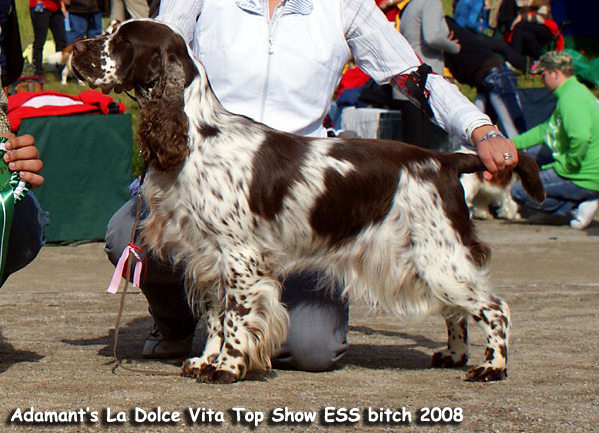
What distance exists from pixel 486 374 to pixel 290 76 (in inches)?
52.3

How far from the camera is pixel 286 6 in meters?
3.62

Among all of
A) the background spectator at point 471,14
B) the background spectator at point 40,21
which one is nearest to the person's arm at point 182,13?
the background spectator at point 40,21

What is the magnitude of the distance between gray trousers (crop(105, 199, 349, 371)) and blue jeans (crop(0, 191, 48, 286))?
0.32 m

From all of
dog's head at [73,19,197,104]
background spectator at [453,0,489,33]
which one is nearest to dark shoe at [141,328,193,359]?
dog's head at [73,19,197,104]

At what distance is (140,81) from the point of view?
3.05m


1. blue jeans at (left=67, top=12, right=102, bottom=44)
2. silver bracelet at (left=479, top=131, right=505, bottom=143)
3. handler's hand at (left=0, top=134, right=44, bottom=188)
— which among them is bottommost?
handler's hand at (left=0, top=134, right=44, bottom=188)

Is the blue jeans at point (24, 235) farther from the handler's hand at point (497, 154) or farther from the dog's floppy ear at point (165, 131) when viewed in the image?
the handler's hand at point (497, 154)

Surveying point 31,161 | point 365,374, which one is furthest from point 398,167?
point 31,161

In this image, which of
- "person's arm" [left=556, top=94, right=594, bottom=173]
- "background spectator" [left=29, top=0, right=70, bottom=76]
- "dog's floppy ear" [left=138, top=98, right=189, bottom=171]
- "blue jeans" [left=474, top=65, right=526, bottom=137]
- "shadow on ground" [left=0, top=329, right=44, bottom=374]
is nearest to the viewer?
"dog's floppy ear" [left=138, top=98, right=189, bottom=171]

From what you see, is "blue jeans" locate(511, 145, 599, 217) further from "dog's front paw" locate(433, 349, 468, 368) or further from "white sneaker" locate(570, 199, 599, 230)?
"dog's front paw" locate(433, 349, 468, 368)

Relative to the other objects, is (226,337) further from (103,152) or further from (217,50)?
(103,152)

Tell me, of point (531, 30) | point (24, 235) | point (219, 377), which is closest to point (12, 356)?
point (24, 235)

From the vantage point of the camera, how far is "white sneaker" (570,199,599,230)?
801 cm

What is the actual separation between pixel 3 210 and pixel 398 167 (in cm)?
135
